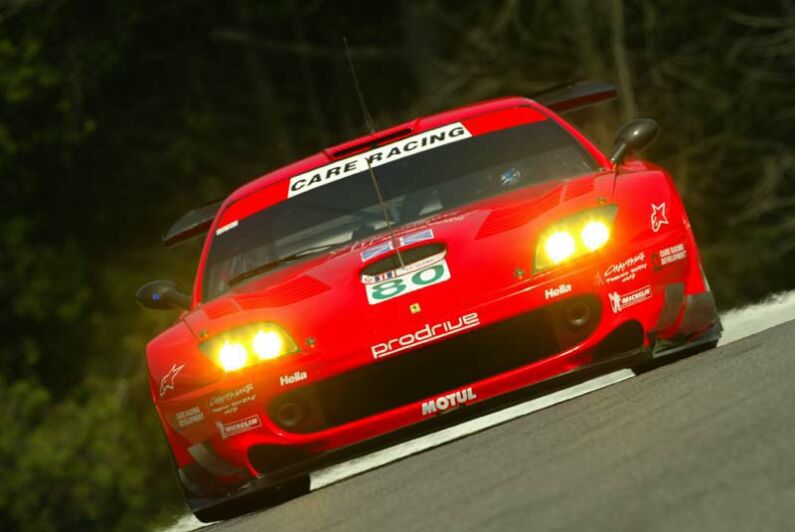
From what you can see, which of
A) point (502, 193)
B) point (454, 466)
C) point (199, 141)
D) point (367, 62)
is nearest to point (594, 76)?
point (367, 62)

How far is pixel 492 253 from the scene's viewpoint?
6.07 m

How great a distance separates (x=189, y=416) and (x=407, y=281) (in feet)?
3.16

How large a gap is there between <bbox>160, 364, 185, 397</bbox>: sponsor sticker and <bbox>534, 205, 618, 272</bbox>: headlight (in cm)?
139

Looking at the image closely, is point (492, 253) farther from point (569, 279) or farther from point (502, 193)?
point (502, 193)

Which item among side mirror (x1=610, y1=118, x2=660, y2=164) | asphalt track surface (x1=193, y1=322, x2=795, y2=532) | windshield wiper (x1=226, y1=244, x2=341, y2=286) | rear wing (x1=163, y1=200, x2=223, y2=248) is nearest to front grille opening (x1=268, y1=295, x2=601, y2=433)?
asphalt track surface (x1=193, y1=322, x2=795, y2=532)

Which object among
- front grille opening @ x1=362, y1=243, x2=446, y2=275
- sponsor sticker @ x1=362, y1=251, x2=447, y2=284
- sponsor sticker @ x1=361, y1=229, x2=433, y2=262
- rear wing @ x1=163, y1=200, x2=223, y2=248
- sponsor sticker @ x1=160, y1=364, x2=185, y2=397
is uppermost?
rear wing @ x1=163, y1=200, x2=223, y2=248

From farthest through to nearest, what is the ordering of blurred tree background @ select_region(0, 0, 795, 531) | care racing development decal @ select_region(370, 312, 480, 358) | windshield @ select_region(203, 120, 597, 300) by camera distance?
1. blurred tree background @ select_region(0, 0, 795, 531)
2. windshield @ select_region(203, 120, 597, 300)
3. care racing development decal @ select_region(370, 312, 480, 358)

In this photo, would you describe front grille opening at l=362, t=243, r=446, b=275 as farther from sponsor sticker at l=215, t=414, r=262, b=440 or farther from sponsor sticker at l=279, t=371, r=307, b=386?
sponsor sticker at l=215, t=414, r=262, b=440

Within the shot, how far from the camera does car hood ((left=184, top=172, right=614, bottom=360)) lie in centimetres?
596

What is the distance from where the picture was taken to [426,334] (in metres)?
5.93

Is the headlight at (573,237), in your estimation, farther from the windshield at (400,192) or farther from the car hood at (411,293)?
the windshield at (400,192)

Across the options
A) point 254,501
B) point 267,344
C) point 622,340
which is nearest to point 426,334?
point 267,344

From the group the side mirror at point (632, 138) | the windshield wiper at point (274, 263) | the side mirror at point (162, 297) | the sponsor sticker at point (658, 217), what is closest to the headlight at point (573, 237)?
the sponsor sticker at point (658, 217)

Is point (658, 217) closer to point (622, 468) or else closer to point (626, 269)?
point (626, 269)
